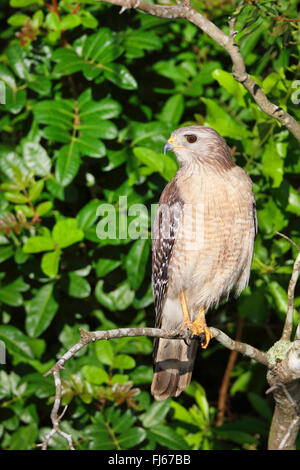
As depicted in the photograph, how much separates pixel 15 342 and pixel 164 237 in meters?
1.24

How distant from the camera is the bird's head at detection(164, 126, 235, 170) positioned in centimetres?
369

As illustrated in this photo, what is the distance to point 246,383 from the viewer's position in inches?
187

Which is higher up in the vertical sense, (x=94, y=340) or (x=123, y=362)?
(x=94, y=340)

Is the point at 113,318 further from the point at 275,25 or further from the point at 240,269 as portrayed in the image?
the point at 275,25

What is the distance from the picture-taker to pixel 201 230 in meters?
3.55

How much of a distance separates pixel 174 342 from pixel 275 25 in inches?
84.8

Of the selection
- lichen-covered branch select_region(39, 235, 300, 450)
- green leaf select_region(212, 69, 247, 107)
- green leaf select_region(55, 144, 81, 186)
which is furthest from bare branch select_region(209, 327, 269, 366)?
green leaf select_region(212, 69, 247, 107)

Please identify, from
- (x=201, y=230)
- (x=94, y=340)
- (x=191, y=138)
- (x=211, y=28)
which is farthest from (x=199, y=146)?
(x=94, y=340)

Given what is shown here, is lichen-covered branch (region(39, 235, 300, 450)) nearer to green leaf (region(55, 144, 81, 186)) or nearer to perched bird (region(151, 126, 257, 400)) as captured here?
perched bird (region(151, 126, 257, 400))

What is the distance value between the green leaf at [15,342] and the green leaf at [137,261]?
831mm

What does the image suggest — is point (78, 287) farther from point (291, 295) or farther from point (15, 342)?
point (291, 295)

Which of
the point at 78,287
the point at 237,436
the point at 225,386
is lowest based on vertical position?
the point at 225,386

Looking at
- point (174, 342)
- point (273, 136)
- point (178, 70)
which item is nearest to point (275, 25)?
point (273, 136)

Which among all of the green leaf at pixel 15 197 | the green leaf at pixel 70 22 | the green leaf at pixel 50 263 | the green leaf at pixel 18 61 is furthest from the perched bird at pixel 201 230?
the green leaf at pixel 18 61
